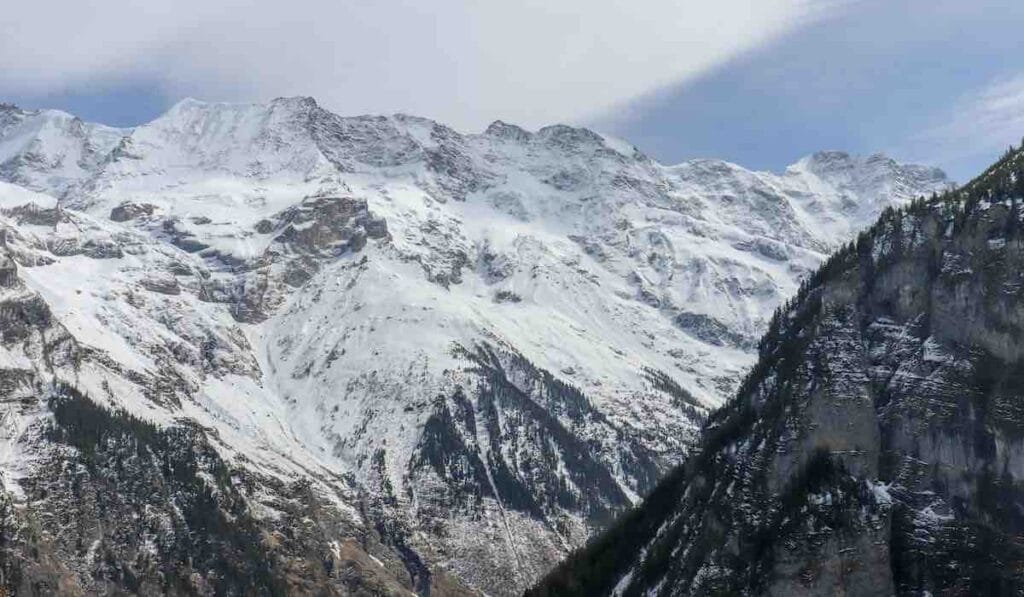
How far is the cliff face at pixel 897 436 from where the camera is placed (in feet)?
418

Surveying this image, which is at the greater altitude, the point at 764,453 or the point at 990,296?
the point at 990,296

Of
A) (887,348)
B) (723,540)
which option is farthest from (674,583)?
(887,348)

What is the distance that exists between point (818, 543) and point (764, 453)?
1757 centimetres

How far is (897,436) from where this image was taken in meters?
136

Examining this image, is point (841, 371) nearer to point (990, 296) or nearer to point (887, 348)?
point (887, 348)

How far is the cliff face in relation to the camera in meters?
127

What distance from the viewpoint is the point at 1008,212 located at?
139 metres

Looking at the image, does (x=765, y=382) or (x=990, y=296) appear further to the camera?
(x=765, y=382)

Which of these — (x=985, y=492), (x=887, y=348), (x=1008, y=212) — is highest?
(x=1008, y=212)

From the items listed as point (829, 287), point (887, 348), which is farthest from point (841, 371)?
point (829, 287)

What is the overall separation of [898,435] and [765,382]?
34.3m

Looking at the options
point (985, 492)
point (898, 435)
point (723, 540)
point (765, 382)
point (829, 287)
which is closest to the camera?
point (985, 492)

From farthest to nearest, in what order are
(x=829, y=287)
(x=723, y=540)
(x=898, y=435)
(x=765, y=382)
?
(x=765, y=382)
(x=829, y=287)
(x=723, y=540)
(x=898, y=435)

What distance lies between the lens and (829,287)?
15812cm
